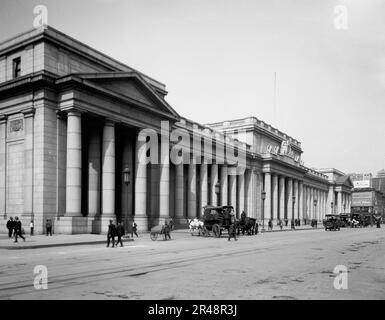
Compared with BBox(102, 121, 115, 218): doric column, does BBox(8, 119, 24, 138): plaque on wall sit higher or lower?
higher

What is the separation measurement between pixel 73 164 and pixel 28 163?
3.46m

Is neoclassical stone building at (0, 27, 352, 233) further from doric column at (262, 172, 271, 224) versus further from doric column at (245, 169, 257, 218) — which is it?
doric column at (262, 172, 271, 224)

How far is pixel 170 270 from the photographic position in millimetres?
13789

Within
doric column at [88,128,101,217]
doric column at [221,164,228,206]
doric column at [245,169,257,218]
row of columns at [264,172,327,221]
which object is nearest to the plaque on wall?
doric column at [88,128,101,217]

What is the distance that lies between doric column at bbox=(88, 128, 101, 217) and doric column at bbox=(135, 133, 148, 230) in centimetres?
422

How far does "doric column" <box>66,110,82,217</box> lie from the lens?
33.8 metres

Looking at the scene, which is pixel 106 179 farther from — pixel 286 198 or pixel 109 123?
pixel 286 198

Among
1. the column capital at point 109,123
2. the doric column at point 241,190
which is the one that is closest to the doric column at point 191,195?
the doric column at point 241,190

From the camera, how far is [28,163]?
3378 cm

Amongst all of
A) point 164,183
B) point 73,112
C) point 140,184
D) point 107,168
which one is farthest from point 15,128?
point 164,183

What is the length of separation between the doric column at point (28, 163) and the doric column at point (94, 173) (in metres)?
5.03

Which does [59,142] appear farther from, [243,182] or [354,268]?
[243,182]

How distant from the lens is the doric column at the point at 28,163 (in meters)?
33.7

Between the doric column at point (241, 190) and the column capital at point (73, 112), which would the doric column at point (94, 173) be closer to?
the column capital at point (73, 112)
